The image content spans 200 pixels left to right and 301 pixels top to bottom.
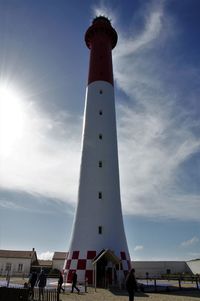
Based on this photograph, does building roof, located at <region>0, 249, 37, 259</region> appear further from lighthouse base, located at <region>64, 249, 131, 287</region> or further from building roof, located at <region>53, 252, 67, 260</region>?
lighthouse base, located at <region>64, 249, 131, 287</region>

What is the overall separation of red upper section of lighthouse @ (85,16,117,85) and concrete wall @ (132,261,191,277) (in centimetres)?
3490

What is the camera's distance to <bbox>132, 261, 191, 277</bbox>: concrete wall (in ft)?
157

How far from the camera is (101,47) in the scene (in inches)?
1168

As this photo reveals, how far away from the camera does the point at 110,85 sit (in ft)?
90.9

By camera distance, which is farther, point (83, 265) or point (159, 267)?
point (159, 267)

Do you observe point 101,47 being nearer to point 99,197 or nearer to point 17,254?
point 99,197

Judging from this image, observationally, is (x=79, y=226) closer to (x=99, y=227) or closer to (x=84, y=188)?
(x=99, y=227)

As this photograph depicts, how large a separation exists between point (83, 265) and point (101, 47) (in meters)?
22.1

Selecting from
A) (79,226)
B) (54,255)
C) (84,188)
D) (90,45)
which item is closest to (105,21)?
(90,45)

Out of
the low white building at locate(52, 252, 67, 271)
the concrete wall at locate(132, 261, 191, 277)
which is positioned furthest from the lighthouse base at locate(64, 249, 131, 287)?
the low white building at locate(52, 252, 67, 271)

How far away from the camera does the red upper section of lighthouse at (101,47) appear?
91.7ft

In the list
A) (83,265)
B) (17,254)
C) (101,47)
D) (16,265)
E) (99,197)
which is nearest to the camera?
(83,265)

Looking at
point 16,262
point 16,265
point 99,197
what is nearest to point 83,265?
point 99,197

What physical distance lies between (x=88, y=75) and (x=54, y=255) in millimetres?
38817
